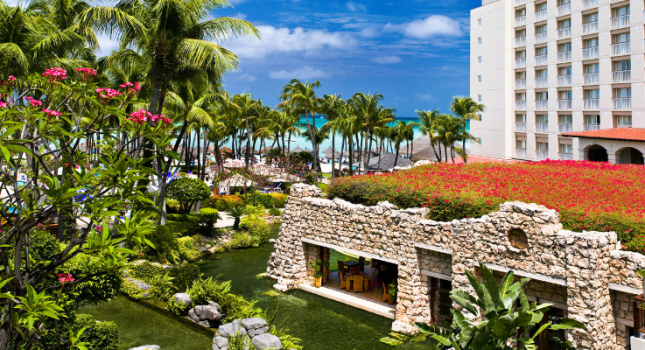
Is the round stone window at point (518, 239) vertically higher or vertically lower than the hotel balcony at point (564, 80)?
lower

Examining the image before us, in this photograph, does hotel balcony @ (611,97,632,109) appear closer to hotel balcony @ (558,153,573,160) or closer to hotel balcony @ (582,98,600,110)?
A: hotel balcony @ (582,98,600,110)

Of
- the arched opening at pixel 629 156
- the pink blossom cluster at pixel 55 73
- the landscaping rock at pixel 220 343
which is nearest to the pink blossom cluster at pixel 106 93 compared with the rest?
the pink blossom cluster at pixel 55 73

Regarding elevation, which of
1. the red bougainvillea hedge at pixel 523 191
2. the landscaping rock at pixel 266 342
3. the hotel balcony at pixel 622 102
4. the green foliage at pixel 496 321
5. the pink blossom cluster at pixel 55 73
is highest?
the hotel balcony at pixel 622 102

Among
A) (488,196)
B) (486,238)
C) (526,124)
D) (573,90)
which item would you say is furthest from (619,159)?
(486,238)

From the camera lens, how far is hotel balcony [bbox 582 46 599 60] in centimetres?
4072

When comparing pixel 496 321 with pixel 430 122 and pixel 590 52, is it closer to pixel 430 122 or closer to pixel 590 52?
pixel 430 122

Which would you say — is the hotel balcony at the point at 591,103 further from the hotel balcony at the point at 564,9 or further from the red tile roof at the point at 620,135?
the hotel balcony at the point at 564,9

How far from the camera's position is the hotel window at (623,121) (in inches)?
1547

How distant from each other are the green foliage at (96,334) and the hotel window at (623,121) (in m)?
41.0

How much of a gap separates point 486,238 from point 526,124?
38.0 meters

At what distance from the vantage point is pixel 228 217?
34219mm

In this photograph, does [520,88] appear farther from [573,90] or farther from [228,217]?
[228,217]

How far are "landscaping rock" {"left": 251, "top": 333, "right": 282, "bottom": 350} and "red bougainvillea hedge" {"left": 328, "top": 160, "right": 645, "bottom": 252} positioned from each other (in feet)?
21.3

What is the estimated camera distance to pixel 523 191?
54.2 ft
